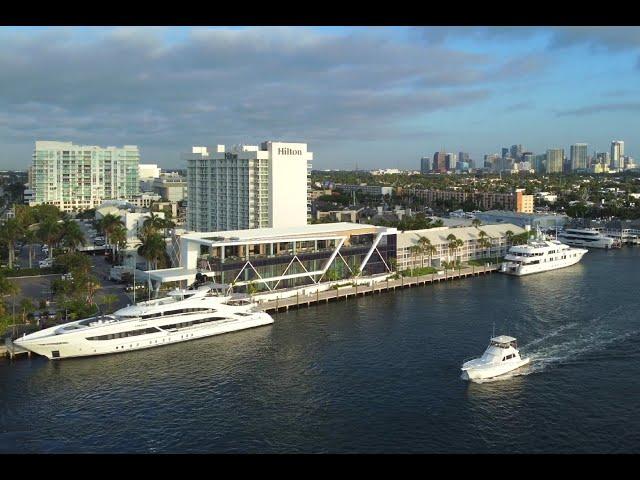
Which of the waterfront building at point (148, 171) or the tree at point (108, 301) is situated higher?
the waterfront building at point (148, 171)

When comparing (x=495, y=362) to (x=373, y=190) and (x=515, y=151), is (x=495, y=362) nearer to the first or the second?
(x=373, y=190)

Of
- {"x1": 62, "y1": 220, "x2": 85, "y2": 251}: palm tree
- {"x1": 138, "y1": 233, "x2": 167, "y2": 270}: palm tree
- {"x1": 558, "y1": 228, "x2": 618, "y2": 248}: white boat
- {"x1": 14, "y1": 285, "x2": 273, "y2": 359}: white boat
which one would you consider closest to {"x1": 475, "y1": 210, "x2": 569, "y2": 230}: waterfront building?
{"x1": 558, "y1": 228, "x2": 618, "y2": 248}: white boat

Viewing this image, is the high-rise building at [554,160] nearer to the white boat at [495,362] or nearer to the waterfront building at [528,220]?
the waterfront building at [528,220]

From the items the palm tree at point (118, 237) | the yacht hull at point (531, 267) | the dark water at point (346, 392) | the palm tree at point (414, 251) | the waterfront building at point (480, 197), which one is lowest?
the dark water at point (346, 392)

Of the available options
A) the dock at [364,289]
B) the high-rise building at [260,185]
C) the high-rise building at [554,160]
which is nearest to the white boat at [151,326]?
the dock at [364,289]

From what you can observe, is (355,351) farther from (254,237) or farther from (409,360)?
(254,237)

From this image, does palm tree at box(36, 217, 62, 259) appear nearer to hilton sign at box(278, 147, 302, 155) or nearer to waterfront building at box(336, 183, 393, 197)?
hilton sign at box(278, 147, 302, 155)

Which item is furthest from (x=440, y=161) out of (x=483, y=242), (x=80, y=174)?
(x=483, y=242)
